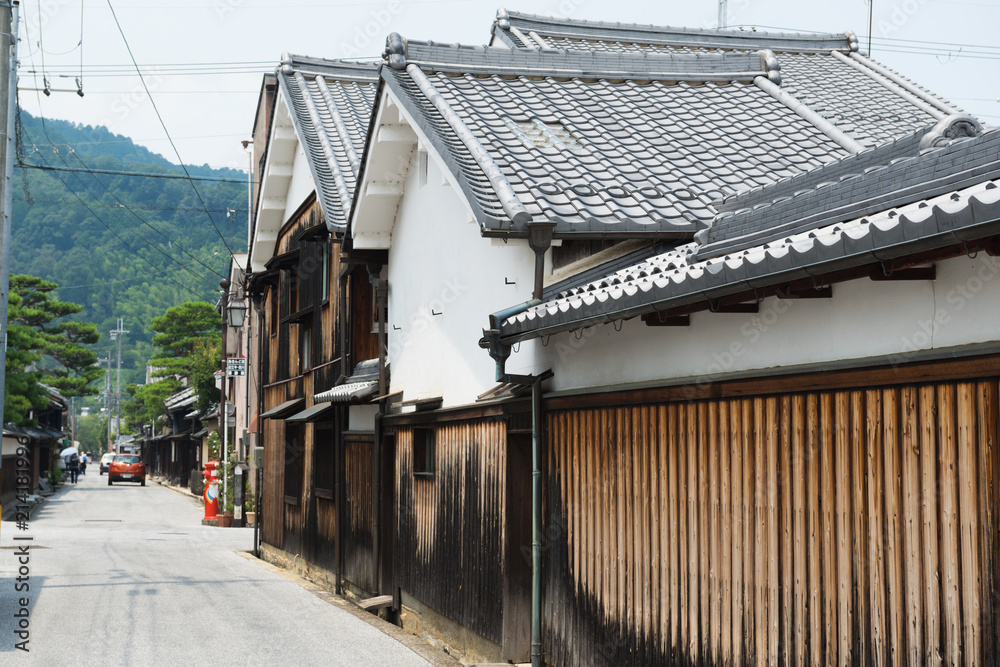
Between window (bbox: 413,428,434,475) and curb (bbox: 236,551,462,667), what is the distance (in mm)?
2118

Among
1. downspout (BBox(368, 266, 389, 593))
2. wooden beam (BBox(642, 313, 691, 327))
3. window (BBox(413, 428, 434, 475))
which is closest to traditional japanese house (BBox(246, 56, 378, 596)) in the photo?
downspout (BBox(368, 266, 389, 593))

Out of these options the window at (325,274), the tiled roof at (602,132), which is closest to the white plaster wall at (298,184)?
the window at (325,274)

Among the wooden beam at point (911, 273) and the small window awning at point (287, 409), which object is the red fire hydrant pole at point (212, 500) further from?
the wooden beam at point (911, 273)

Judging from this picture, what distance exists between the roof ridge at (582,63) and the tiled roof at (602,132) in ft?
0.06

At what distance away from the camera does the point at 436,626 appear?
12156 millimetres

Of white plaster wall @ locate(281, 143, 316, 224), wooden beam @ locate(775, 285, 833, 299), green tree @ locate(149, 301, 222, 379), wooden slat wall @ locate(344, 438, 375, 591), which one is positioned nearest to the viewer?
wooden beam @ locate(775, 285, 833, 299)

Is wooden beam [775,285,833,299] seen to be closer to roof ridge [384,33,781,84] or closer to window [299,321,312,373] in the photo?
roof ridge [384,33,781,84]

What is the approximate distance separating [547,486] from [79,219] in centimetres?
13552

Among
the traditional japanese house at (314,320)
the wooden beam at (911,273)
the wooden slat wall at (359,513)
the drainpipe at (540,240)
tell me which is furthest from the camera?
the traditional japanese house at (314,320)

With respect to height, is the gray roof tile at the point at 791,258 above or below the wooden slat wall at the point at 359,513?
above

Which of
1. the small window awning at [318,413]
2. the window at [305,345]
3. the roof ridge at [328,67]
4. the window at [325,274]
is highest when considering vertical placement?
the roof ridge at [328,67]

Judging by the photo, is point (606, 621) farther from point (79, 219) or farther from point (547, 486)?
point (79, 219)

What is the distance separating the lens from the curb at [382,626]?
11047mm

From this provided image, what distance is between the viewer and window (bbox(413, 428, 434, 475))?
517 inches
